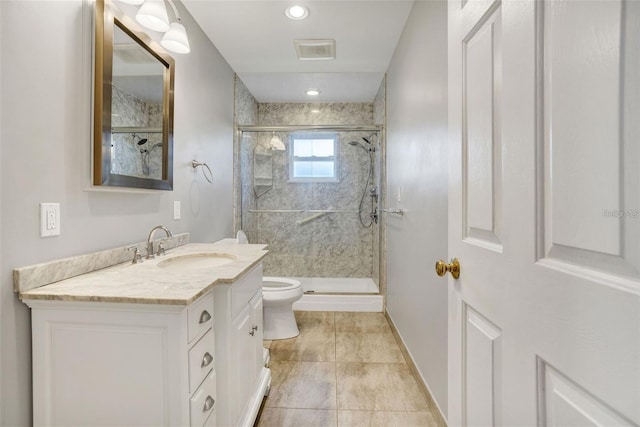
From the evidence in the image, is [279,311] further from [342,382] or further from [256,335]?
[256,335]

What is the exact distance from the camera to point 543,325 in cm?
53

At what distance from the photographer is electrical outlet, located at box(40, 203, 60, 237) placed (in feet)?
3.35

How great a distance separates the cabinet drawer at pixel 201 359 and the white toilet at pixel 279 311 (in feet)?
4.43

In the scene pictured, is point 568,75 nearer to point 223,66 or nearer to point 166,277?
point 166,277

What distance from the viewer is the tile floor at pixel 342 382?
1.61 metres

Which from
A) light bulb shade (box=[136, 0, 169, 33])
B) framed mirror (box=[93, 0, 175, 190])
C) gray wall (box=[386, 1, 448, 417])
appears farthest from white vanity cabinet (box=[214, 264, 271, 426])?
light bulb shade (box=[136, 0, 169, 33])

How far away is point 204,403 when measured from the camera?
103 cm

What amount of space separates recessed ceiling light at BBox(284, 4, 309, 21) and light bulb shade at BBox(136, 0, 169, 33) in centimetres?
91

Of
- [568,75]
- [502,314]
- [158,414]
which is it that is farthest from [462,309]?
[158,414]

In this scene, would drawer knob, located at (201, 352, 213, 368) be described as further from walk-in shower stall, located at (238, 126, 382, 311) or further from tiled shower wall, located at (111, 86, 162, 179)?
walk-in shower stall, located at (238, 126, 382, 311)

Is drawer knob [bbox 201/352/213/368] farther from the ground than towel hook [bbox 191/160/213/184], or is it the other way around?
towel hook [bbox 191/160/213/184]

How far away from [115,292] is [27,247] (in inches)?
13.2

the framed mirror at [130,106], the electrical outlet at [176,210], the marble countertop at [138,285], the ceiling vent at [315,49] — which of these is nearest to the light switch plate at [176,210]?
the electrical outlet at [176,210]

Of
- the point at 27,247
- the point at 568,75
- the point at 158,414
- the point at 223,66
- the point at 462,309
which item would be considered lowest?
the point at 158,414
